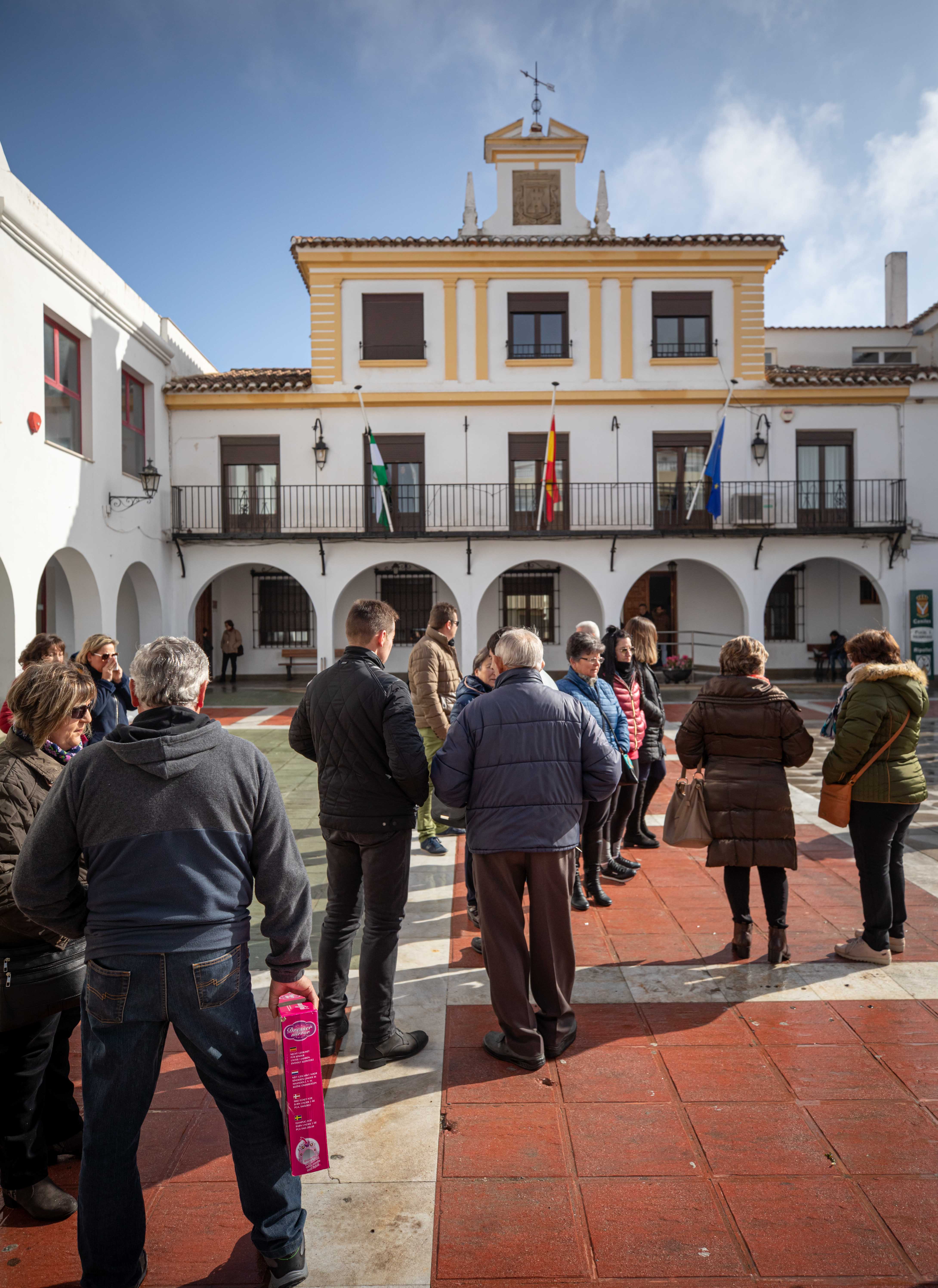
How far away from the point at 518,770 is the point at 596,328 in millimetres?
15567

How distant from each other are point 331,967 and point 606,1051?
117 centimetres

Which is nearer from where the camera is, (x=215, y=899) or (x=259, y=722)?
(x=215, y=899)

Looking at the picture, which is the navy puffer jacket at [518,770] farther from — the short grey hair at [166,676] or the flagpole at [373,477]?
the flagpole at [373,477]

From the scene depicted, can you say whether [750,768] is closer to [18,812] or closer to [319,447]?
[18,812]

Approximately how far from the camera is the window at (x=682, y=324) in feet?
56.0

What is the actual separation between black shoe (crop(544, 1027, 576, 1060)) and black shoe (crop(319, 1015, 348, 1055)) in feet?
2.77

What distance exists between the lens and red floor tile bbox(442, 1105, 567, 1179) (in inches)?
103

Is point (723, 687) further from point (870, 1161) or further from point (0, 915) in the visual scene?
point (0, 915)

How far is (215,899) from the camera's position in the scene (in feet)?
6.82

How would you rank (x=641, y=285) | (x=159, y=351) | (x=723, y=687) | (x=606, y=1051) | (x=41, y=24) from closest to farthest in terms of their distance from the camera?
(x=606, y=1051) < (x=723, y=687) < (x=41, y=24) < (x=159, y=351) < (x=641, y=285)

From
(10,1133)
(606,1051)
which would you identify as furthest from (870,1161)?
(10,1133)

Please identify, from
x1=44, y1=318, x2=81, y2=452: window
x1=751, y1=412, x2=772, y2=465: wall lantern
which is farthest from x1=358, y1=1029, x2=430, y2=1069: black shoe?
x1=751, y1=412, x2=772, y2=465: wall lantern

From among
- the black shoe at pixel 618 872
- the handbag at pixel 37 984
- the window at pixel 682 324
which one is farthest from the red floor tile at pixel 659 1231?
the window at pixel 682 324

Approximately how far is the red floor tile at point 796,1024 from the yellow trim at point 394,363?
15.3 metres
